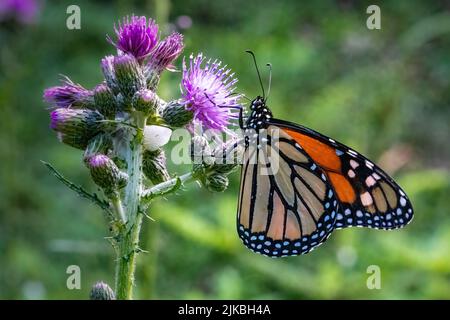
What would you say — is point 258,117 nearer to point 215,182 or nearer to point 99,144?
point 215,182

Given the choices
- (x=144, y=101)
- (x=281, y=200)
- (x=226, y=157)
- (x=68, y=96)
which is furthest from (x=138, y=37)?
(x=281, y=200)

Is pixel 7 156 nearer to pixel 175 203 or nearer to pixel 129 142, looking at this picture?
pixel 175 203

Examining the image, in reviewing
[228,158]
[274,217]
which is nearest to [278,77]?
[274,217]

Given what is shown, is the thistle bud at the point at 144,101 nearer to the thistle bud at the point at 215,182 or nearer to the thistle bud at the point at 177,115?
the thistle bud at the point at 177,115

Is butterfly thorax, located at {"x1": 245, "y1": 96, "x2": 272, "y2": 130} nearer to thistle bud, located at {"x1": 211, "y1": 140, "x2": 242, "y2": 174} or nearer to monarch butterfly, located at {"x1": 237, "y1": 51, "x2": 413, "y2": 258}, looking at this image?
monarch butterfly, located at {"x1": 237, "y1": 51, "x2": 413, "y2": 258}
